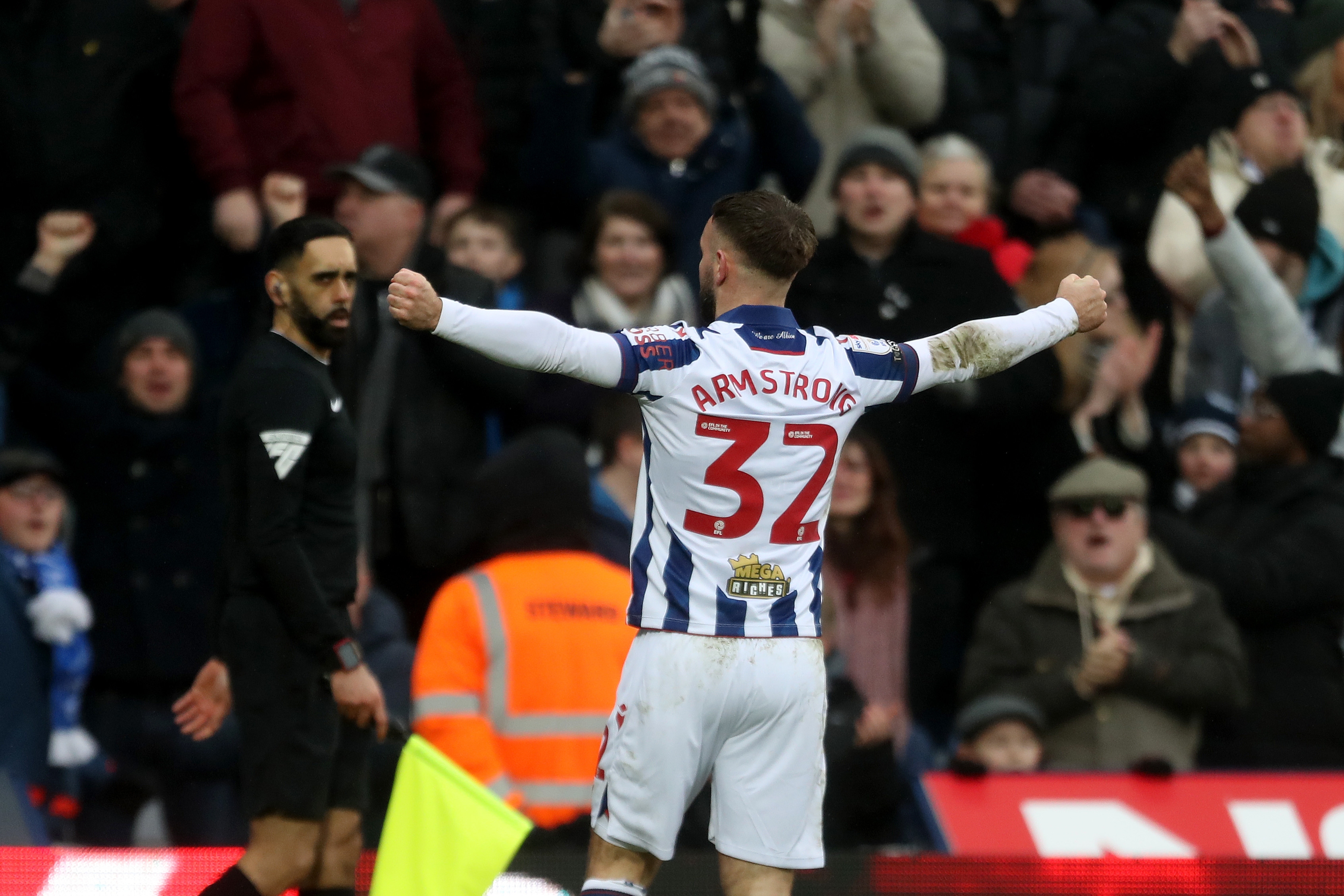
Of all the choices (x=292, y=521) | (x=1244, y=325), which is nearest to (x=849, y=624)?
(x=1244, y=325)

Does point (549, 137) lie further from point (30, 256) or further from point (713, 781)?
point (713, 781)

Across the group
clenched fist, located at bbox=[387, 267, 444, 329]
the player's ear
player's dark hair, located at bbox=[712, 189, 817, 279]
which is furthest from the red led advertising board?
clenched fist, located at bbox=[387, 267, 444, 329]

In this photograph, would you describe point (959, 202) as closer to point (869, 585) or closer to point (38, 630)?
point (869, 585)

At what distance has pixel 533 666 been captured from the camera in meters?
5.82

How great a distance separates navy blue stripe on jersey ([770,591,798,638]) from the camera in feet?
15.1

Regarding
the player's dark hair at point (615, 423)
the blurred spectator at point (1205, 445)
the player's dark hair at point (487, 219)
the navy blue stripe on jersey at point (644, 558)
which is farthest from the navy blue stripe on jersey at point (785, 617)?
the blurred spectator at point (1205, 445)

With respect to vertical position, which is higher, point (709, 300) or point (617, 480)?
Answer: point (709, 300)

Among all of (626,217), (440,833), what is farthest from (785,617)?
(626,217)

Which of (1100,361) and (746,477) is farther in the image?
(1100,361)

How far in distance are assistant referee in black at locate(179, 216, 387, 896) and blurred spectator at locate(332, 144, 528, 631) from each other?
6.42ft

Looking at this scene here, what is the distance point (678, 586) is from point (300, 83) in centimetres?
424

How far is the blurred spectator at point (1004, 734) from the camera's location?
7.16 m

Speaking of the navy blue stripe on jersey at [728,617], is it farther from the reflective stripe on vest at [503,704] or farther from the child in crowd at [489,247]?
the child in crowd at [489,247]

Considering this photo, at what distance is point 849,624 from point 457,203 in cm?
256
